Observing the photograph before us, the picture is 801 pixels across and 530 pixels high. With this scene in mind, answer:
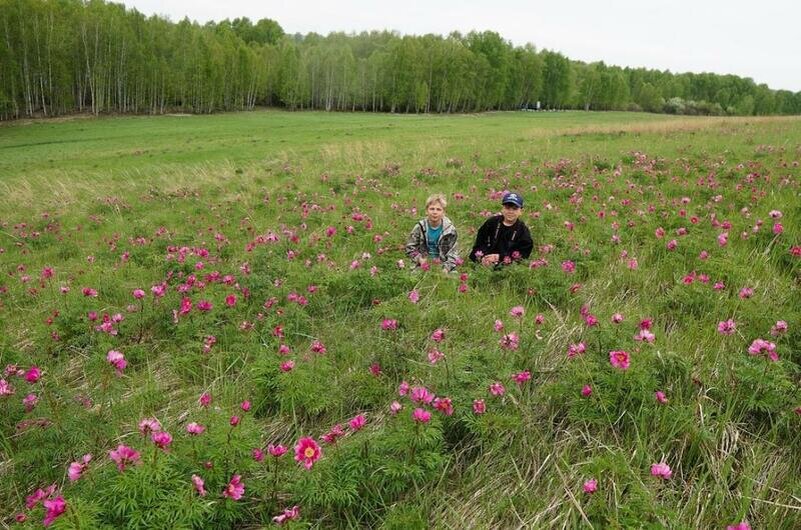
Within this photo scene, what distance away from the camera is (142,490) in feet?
7.28

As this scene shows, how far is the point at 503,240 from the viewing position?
6.17 metres

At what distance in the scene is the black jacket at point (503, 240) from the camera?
19.7ft

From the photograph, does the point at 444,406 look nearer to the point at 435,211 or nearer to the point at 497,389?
the point at 497,389

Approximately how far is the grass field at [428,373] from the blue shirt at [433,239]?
1.95ft

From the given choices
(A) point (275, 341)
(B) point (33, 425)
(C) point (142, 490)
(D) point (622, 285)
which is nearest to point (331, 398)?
(A) point (275, 341)

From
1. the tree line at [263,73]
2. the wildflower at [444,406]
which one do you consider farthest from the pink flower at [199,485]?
the tree line at [263,73]

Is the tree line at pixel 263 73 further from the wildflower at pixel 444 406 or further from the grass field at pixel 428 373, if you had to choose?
the wildflower at pixel 444 406

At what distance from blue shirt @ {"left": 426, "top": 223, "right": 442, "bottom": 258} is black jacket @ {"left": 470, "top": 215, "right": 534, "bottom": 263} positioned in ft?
1.80

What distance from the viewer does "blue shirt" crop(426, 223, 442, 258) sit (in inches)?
258

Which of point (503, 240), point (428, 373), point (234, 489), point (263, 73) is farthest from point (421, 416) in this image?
point (263, 73)

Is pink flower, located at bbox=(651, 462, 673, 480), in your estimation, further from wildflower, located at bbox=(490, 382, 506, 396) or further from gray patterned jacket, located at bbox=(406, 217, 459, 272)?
gray patterned jacket, located at bbox=(406, 217, 459, 272)

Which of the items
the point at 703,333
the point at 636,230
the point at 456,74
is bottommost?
the point at 703,333

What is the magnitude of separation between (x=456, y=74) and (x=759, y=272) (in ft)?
257

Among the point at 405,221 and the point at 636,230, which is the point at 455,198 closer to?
the point at 405,221
